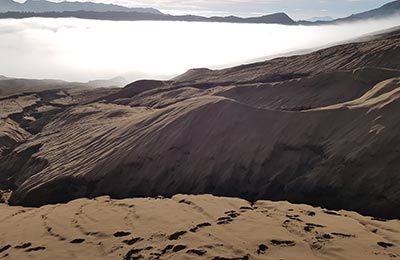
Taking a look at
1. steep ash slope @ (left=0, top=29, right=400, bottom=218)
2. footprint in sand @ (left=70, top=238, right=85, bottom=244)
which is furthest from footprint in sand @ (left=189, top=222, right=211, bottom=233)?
steep ash slope @ (left=0, top=29, right=400, bottom=218)

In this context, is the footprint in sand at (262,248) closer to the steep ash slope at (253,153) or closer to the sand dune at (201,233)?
the sand dune at (201,233)

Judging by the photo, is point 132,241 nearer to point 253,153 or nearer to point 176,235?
point 176,235

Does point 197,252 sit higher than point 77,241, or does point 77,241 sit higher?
point 197,252

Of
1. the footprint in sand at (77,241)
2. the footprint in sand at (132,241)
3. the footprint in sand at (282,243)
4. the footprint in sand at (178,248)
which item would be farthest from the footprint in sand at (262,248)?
the footprint in sand at (77,241)

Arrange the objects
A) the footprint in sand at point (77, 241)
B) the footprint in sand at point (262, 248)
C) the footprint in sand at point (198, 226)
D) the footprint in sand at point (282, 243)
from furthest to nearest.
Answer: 1. the footprint in sand at point (77, 241)
2. the footprint in sand at point (198, 226)
3. the footprint in sand at point (282, 243)
4. the footprint in sand at point (262, 248)

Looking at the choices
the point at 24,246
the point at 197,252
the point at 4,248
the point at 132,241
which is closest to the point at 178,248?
the point at 197,252

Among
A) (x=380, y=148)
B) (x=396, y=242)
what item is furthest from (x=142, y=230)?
(x=380, y=148)

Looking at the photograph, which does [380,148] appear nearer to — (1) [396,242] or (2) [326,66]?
(1) [396,242]

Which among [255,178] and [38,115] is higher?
[255,178]
